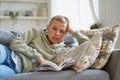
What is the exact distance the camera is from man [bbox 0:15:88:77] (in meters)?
1.57

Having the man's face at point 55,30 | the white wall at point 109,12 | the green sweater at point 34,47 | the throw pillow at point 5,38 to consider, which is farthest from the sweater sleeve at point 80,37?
the white wall at point 109,12

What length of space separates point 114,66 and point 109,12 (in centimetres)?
208

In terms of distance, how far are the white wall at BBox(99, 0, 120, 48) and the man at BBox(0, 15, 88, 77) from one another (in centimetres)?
155

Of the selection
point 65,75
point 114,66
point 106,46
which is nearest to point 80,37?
point 106,46

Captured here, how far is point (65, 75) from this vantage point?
1355mm

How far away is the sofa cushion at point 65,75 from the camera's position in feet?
4.30

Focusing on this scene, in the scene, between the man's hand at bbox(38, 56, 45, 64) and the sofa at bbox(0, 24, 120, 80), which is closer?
the sofa at bbox(0, 24, 120, 80)

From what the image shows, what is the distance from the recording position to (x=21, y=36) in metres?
1.69

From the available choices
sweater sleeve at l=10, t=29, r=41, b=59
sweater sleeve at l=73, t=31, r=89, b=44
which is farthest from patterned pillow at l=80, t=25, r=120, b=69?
sweater sleeve at l=10, t=29, r=41, b=59

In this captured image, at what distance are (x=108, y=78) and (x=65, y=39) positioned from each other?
592 mm

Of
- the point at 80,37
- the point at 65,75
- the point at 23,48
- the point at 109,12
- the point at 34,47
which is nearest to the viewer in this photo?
the point at 65,75

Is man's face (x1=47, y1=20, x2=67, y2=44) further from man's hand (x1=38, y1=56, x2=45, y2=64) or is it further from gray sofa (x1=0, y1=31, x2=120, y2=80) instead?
gray sofa (x1=0, y1=31, x2=120, y2=80)

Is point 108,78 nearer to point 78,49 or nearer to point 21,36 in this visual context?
point 78,49

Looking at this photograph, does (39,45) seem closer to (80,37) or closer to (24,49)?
(24,49)
